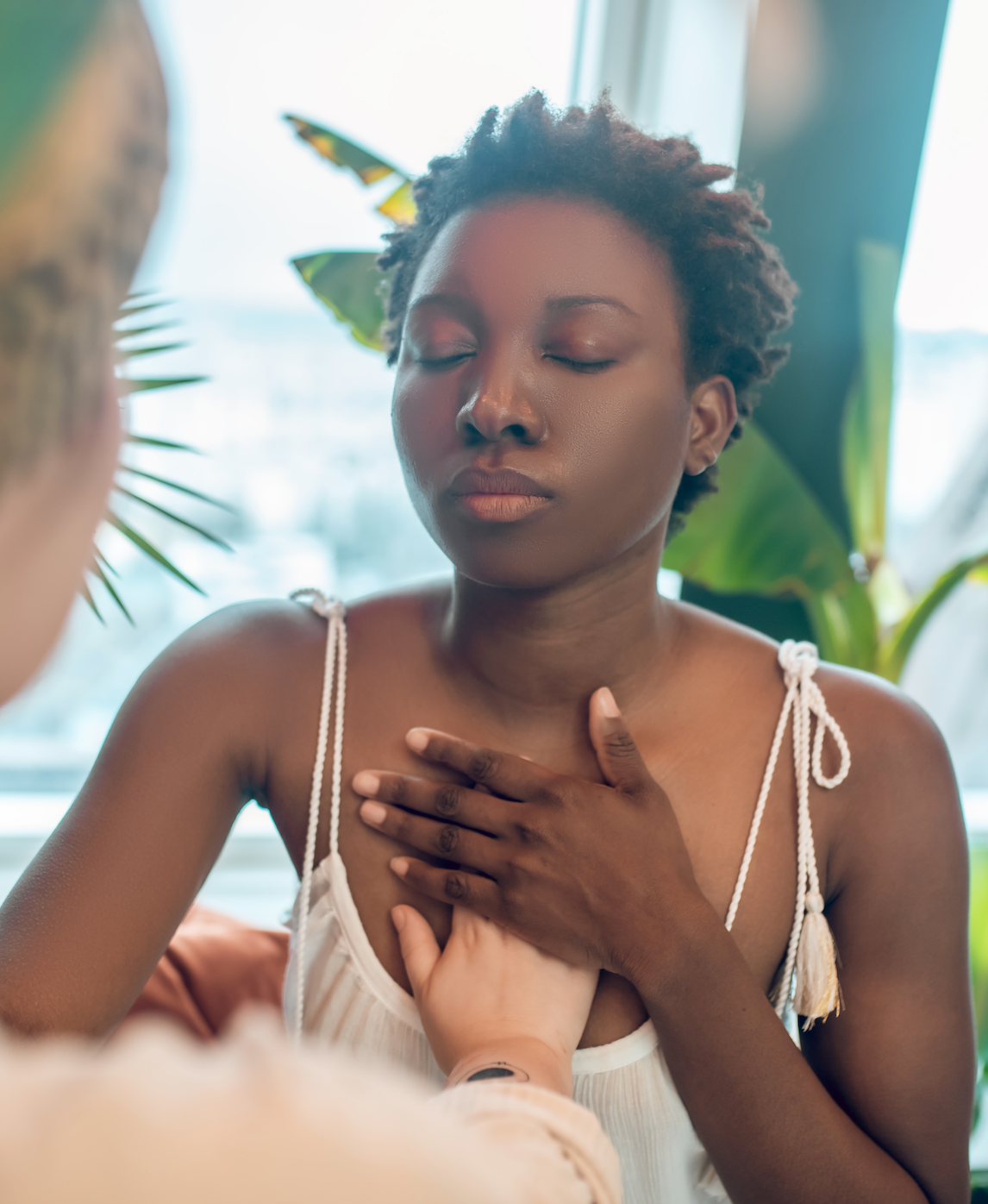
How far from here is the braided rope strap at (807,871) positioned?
0.75 m

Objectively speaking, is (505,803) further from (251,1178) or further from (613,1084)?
(251,1178)

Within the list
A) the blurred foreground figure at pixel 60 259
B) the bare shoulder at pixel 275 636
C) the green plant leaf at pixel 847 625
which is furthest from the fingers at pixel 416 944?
the green plant leaf at pixel 847 625

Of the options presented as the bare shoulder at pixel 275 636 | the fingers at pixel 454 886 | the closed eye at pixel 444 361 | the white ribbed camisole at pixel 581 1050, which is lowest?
the white ribbed camisole at pixel 581 1050

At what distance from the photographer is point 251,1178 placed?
21 centimetres

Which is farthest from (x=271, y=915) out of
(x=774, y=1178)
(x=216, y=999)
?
(x=774, y=1178)

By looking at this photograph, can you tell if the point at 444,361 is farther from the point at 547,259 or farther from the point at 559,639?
the point at 559,639

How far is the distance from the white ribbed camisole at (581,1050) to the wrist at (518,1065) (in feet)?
0.33

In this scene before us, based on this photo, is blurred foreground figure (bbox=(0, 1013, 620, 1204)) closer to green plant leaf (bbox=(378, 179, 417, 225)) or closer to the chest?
the chest

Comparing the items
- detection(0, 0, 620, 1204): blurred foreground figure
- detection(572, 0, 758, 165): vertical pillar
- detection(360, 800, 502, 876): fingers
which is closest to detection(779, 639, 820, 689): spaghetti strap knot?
detection(360, 800, 502, 876): fingers

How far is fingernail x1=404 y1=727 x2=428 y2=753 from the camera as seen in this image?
2.59ft

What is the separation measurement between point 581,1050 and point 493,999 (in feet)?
0.36

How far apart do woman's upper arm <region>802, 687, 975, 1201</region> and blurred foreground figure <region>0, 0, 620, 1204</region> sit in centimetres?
63

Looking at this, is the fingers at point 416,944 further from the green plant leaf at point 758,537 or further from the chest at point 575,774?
the green plant leaf at point 758,537

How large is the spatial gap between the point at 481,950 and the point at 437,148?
5.01ft
